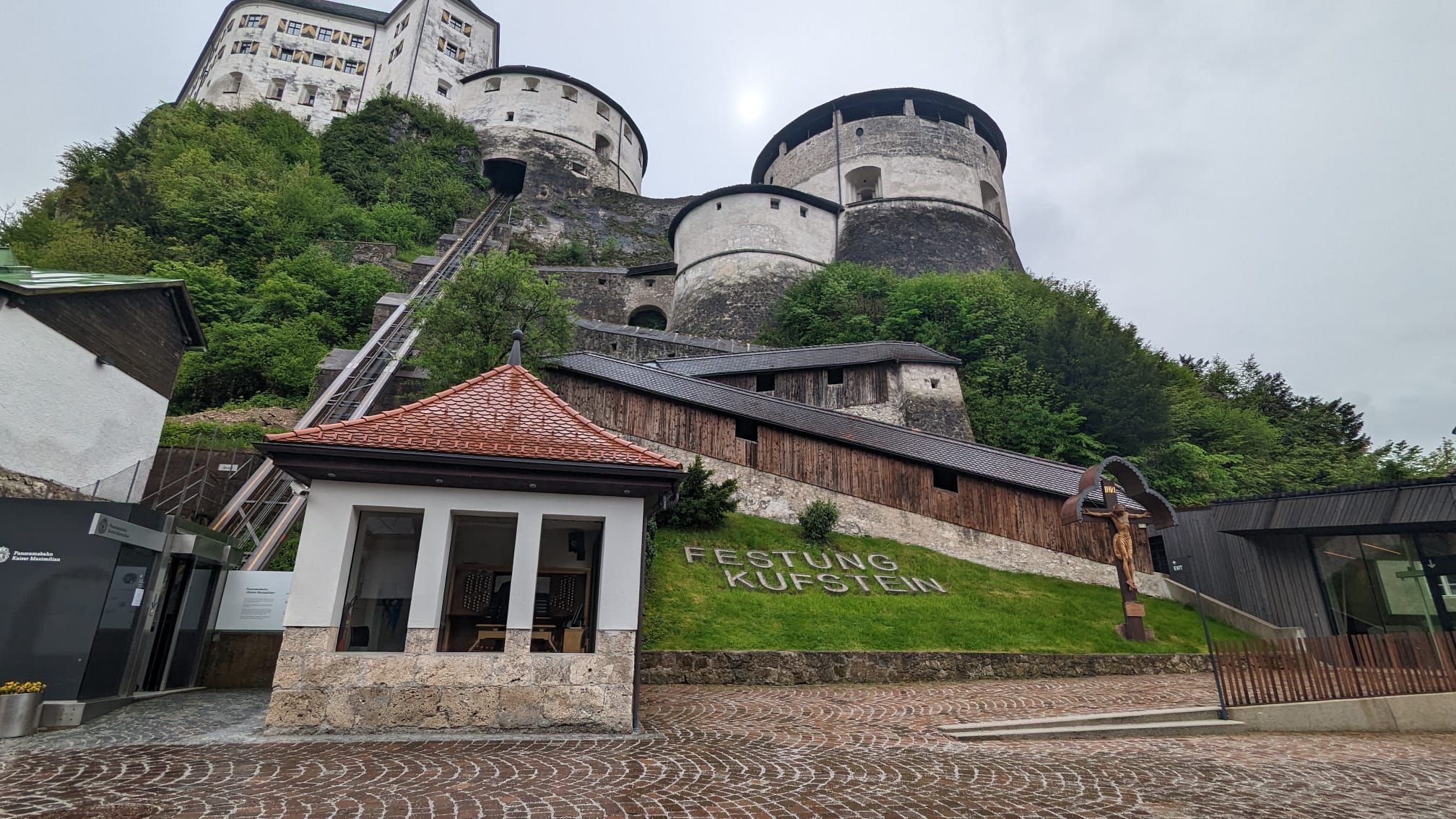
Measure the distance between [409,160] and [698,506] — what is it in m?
34.5

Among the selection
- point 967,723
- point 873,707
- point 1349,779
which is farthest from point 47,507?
point 1349,779

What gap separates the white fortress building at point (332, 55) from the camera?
4856 centimetres

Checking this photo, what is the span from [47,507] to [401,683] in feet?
15.5

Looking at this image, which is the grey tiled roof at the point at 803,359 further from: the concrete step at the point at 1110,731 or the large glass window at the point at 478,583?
the concrete step at the point at 1110,731

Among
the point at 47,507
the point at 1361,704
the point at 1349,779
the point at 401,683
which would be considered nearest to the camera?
the point at 1349,779

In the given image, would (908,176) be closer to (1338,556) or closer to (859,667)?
(1338,556)

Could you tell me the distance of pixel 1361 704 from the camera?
29.3ft

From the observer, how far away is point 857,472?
725 inches

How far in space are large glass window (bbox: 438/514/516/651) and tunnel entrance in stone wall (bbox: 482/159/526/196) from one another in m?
37.6

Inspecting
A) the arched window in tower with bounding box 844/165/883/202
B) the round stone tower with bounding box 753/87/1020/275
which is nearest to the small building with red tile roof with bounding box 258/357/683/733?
the round stone tower with bounding box 753/87/1020/275

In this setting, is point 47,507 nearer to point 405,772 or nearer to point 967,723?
point 405,772

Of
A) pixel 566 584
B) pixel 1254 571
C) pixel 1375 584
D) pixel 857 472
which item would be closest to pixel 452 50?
pixel 857 472

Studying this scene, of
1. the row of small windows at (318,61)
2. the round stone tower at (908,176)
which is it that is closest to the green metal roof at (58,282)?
the round stone tower at (908,176)

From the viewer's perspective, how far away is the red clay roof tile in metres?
7.46
